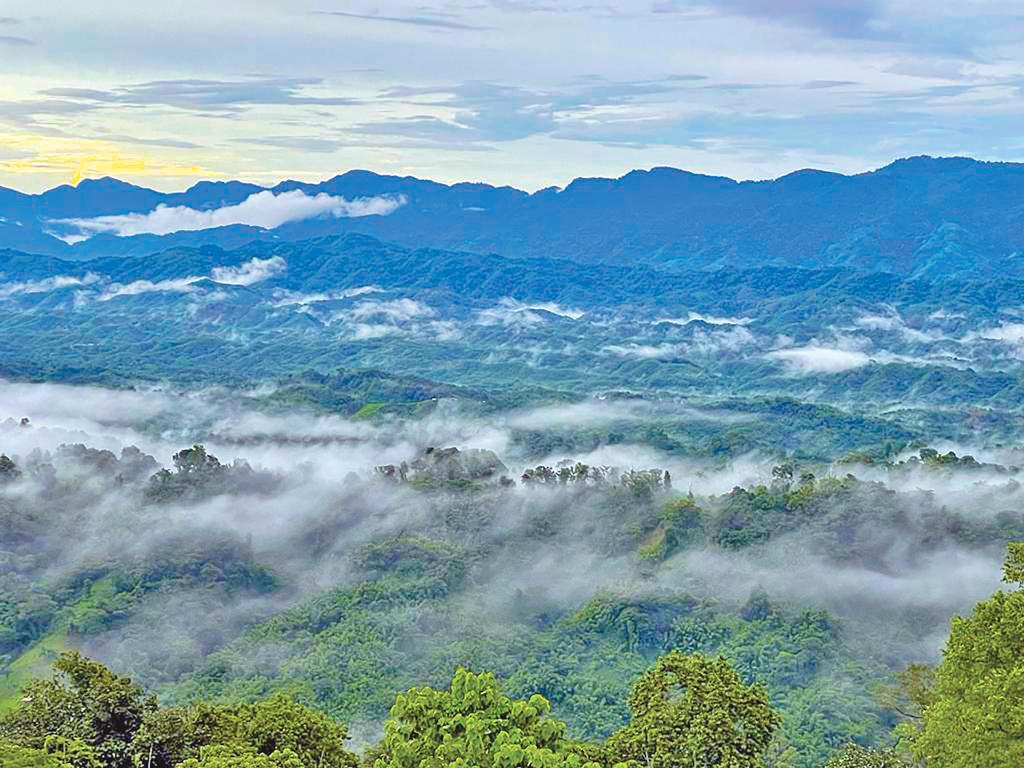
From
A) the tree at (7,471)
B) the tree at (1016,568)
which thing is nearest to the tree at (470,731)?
the tree at (1016,568)

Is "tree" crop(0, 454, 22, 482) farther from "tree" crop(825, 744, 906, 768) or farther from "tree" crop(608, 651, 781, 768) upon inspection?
"tree" crop(825, 744, 906, 768)

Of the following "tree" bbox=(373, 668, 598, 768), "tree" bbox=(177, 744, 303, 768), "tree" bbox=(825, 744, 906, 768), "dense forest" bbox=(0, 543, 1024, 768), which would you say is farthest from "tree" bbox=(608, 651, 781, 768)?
"tree" bbox=(177, 744, 303, 768)

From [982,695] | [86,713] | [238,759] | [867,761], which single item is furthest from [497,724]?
[867,761]

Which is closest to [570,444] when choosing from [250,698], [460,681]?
[250,698]

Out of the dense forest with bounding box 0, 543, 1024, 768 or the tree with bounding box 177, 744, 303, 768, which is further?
the dense forest with bounding box 0, 543, 1024, 768

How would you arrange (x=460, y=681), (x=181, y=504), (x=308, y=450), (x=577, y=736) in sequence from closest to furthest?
(x=460, y=681), (x=577, y=736), (x=181, y=504), (x=308, y=450)

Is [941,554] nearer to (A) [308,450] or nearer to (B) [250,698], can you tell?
(B) [250,698]
